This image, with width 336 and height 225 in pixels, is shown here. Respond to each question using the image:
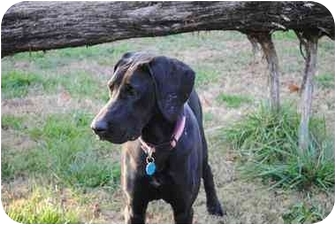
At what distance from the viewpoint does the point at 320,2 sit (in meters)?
3.16

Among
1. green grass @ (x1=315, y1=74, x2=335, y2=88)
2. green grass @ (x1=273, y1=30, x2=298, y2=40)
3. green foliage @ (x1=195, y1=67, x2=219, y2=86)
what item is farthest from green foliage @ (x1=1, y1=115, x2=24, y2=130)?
green grass @ (x1=315, y1=74, x2=335, y2=88)

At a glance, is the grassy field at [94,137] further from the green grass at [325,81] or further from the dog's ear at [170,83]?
the dog's ear at [170,83]

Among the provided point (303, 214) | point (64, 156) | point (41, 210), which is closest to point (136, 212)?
point (41, 210)

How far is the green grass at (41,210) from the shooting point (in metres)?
2.82

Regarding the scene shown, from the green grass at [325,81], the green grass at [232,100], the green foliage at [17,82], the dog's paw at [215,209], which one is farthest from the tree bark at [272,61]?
the green foliage at [17,82]

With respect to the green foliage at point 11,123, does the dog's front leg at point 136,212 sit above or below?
above

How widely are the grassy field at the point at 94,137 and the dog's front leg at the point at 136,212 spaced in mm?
357

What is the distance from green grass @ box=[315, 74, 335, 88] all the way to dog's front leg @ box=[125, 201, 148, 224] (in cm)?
250

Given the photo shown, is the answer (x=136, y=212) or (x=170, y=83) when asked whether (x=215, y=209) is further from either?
(x=170, y=83)

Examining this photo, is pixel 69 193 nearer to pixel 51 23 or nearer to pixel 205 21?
pixel 51 23

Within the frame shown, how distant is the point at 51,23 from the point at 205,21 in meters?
0.76

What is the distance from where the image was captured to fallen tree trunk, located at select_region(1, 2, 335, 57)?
313 cm

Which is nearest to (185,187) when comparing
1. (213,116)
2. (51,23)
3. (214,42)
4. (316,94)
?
(51,23)

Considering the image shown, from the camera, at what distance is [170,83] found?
2396mm
